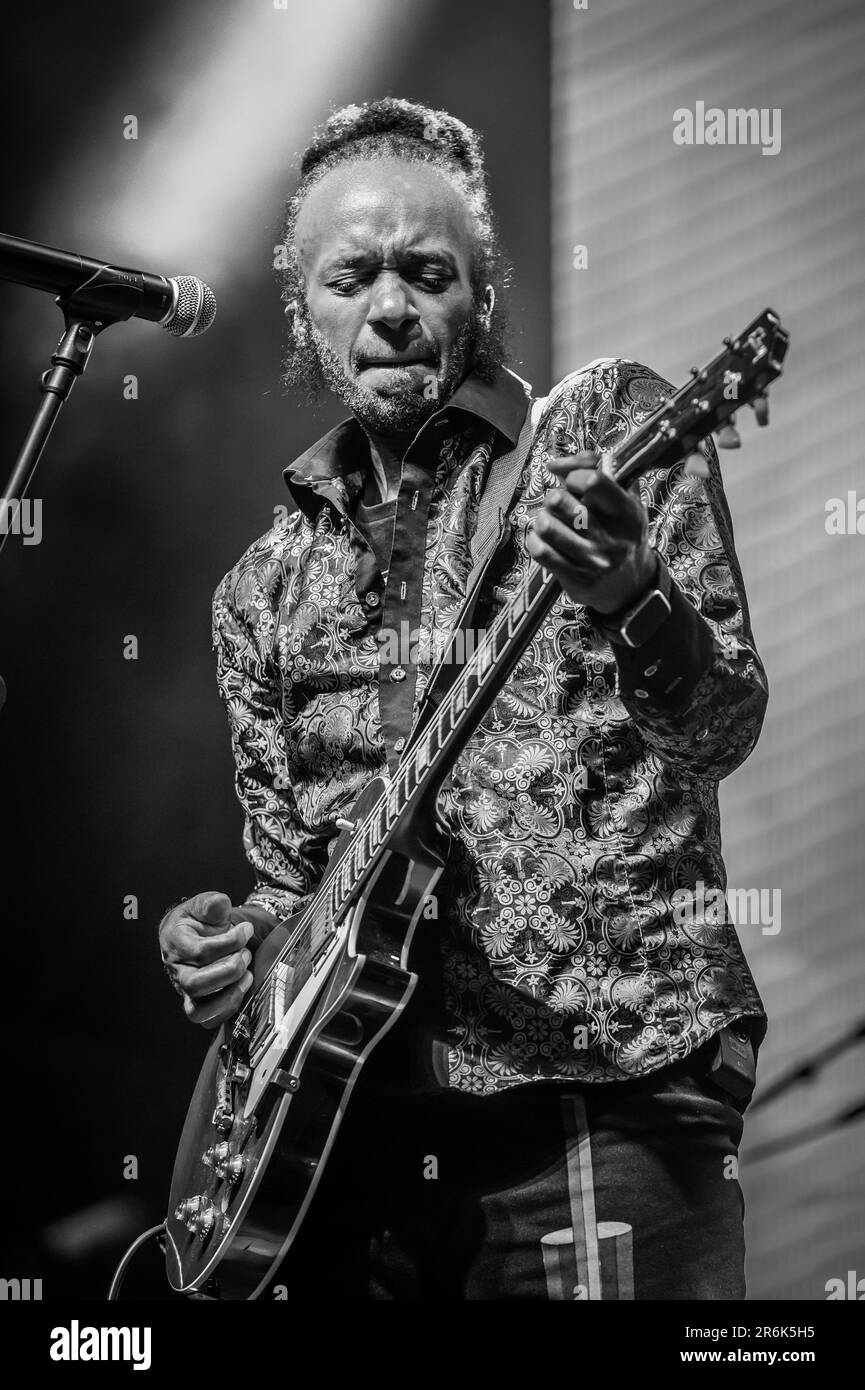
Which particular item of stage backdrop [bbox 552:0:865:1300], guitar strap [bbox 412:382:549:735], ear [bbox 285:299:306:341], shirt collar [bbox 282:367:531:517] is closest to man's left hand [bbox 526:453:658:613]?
guitar strap [bbox 412:382:549:735]

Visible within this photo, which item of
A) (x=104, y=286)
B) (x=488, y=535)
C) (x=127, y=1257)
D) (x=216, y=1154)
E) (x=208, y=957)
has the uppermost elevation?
(x=104, y=286)

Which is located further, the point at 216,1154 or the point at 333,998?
the point at 216,1154

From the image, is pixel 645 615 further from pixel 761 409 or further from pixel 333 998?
pixel 333 998

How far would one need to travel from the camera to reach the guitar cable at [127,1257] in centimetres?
205

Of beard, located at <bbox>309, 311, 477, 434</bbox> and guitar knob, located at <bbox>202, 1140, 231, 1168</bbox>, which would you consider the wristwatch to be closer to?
beard, located at <bbox>309, 311, 477, 434</bbox>

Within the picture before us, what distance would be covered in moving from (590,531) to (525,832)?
1.55ft

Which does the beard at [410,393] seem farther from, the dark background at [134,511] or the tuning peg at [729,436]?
the tuning peg at [729,436]

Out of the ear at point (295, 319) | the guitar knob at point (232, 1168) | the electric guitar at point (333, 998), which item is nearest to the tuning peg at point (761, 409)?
the electric guitar at point (333, 998)

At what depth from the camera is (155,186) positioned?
226cm

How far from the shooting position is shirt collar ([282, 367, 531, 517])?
192 cm

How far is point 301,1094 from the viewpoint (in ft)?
5.72

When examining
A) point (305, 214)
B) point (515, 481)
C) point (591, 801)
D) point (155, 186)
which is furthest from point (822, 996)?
point (155, 186)

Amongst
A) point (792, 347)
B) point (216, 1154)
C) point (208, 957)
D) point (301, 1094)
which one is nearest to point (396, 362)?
point (792, 347)
